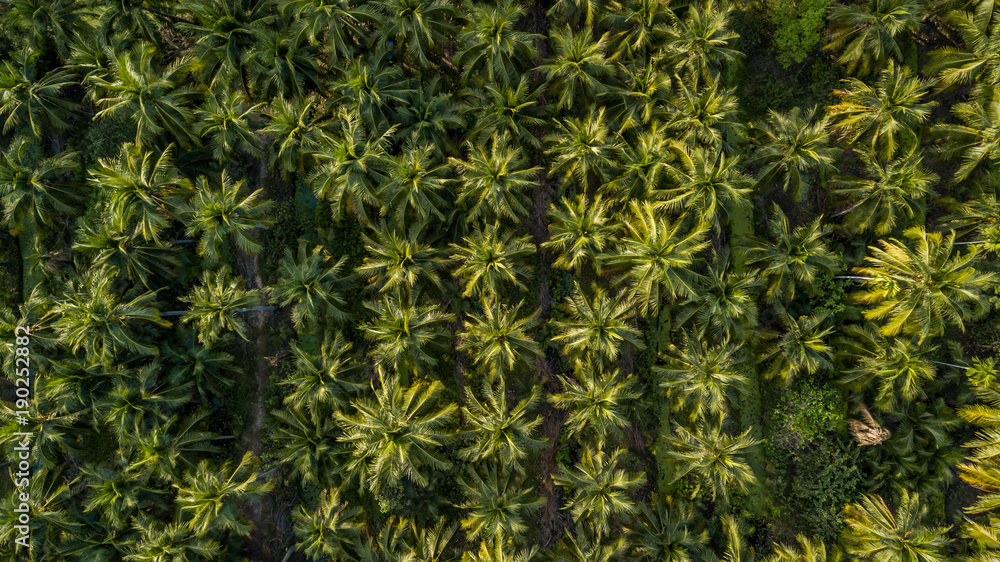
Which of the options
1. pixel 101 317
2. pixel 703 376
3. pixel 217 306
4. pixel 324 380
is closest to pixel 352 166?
pixel 217 306

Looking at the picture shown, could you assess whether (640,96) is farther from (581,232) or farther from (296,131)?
(296,131)

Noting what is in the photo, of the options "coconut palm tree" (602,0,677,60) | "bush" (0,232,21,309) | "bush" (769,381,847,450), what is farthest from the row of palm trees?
"bush" (0,232,21,309)

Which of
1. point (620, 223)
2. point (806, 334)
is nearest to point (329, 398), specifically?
point (620, 223)

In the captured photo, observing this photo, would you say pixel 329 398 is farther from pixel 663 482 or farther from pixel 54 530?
pixel 663 482

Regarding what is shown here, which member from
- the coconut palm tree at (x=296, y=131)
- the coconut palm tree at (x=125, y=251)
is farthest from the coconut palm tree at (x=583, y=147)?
the coconut palm tree at (x=125, y=251)

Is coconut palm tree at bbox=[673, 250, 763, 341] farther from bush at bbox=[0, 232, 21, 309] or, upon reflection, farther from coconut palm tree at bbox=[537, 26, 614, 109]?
bush at bbox=[0, 232, 21, 309]
